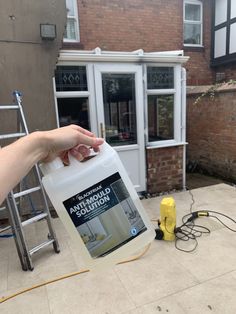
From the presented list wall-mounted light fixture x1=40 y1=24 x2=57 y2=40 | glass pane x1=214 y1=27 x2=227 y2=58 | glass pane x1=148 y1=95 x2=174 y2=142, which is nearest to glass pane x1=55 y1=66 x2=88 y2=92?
wall-mounted light fixture x1=40 y1=24 x2=57 y2=40

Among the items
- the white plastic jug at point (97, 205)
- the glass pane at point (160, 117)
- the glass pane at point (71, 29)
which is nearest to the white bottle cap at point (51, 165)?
the white plastic jug at point (97, 205)

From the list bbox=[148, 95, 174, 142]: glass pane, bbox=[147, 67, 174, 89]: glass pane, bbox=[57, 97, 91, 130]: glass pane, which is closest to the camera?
bbox=[57, 97, 91, 130]: glass pane

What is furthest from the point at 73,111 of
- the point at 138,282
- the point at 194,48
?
the point at 194,48

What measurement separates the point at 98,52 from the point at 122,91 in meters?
0.68

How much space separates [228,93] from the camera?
494cm

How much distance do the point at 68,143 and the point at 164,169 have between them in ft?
11.7

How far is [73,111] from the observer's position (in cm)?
365

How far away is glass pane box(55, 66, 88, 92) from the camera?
11.3 ft

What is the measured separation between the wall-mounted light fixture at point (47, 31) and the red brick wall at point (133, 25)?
9.58 feet

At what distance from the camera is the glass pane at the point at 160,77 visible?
12.8 feet

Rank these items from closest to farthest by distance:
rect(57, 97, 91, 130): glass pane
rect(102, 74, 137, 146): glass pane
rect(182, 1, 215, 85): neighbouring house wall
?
rect(57, 97, 91, 130): glass pane, rect(102, 74, 137, 146): glass pane, rect(182, 1, 215, 85): neighbouring house wall

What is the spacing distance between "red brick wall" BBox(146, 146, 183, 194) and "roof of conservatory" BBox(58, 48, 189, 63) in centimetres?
142

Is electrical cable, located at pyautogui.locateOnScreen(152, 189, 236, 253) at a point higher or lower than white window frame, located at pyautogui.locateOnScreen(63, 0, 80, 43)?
lower

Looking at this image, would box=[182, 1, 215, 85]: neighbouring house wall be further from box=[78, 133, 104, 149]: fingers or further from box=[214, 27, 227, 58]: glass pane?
box=[78, 133, 104, 149]: fingers
